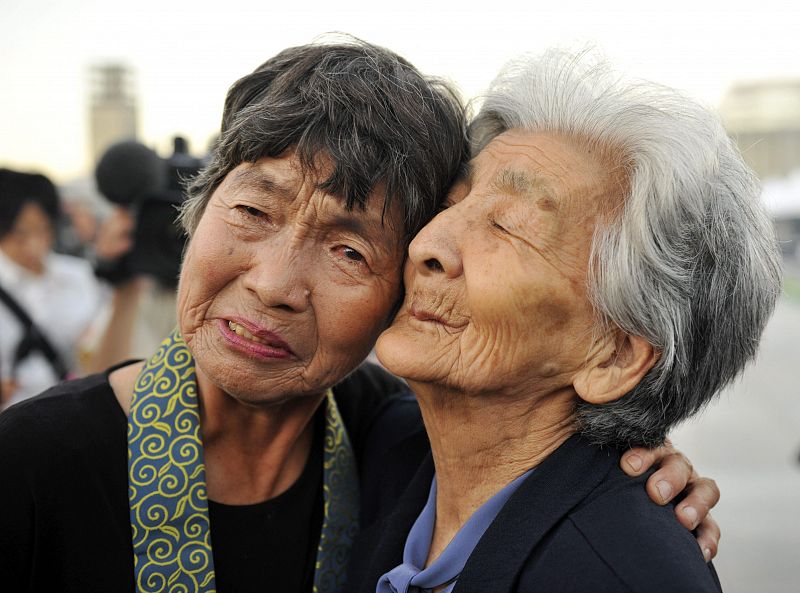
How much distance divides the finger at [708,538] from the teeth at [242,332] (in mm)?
1062

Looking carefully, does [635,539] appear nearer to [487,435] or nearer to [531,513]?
[531,513]

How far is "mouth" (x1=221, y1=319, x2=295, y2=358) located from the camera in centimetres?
190

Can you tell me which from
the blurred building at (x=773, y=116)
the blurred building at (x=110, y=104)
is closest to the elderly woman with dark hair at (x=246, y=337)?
the blurred building at (x=773, y=116)

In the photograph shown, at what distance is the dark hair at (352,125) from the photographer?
1.89 metres

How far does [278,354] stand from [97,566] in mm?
609

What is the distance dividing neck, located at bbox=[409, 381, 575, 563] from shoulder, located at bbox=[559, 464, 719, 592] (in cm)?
19

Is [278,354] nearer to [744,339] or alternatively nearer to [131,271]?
[744,339]

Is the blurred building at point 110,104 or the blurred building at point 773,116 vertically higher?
the blurred building at point 773,116

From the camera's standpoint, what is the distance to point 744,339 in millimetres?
1812

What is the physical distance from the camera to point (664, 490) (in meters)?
1.71

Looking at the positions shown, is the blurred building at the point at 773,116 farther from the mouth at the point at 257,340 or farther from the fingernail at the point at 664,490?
the mouth at the point at 257,340

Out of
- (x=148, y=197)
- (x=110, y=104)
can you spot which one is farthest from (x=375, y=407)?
(x=110, y=104)

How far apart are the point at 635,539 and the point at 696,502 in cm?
30

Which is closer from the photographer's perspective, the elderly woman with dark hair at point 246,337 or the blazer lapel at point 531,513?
the blazer lapel at point 531,513
